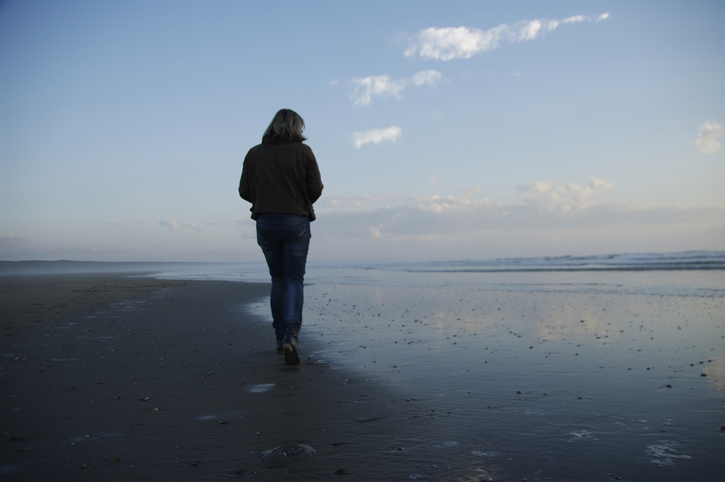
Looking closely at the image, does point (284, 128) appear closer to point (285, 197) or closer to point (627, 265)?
point (285, 197)

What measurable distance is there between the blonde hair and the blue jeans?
2.58 feet

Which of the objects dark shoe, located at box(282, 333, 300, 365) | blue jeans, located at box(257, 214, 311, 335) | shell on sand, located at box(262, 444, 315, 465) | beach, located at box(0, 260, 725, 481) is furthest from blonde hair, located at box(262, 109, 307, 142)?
shell on sand, located at box(262, 444, 315, 465)

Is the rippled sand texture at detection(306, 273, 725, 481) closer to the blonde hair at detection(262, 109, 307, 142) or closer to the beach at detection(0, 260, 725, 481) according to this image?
the beach at detection(0, 260, 725, 481)

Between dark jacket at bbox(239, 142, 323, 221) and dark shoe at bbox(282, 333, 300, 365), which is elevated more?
dark jacket at bbox(239, 142, 323, 221)

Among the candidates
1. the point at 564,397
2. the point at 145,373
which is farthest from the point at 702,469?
the point at 145,373

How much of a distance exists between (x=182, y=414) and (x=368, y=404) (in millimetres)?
1161

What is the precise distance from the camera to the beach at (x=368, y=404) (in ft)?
6.66

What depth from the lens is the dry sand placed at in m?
2.00

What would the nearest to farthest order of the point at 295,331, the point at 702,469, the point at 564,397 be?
1. the point at 702,469
2. the point at 564,397
3. the point at 295,331

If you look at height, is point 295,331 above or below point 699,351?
above

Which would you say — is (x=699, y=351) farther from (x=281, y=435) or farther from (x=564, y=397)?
(x=281, y=435)

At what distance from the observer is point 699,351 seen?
470cm

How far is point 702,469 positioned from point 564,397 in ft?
3.67

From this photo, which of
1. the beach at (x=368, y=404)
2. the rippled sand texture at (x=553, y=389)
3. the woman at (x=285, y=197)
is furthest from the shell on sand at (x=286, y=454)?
the woman at (x=285, y=197)
